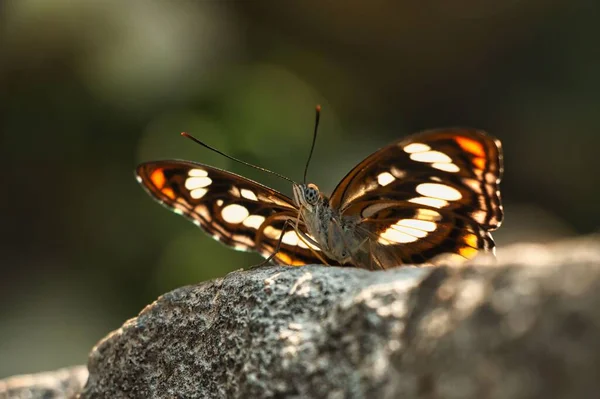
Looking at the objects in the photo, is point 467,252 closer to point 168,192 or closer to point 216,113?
point 168,192

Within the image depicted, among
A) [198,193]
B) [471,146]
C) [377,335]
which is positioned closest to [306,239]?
[198,193]

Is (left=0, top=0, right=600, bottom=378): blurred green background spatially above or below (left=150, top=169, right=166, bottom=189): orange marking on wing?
above

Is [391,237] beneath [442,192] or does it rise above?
beneath

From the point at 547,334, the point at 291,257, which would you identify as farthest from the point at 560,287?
the point at 291,257

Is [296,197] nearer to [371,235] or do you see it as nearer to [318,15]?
[371,235]

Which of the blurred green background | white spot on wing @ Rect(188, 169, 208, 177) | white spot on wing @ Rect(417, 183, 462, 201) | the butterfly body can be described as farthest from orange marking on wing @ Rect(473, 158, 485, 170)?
the blurred green background

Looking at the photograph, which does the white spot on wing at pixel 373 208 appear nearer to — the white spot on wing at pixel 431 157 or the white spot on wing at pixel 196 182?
the white spot on wing at pixel 431 157

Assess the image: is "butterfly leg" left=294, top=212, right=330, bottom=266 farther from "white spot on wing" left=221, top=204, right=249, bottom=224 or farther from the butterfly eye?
"white spot on wing" left=221, top=204, right=249, bottom=224
